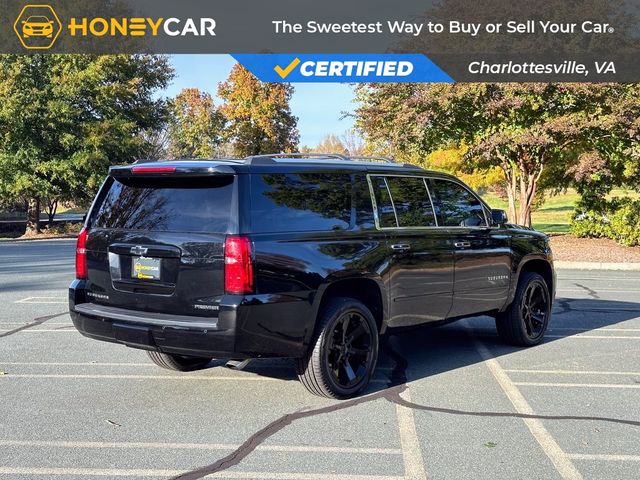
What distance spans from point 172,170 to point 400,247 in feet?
6.60

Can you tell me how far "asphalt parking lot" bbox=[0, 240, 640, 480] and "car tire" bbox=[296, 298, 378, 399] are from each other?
135 millimetres

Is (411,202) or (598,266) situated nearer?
(411,202)

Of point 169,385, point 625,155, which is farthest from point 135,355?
point 625,155

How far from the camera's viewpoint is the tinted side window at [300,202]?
17.0ft

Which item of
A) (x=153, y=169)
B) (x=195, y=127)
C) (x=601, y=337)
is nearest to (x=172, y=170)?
(x=153, y=169)

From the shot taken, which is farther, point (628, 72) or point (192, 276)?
point (628, 72)

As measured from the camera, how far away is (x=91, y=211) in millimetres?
5875

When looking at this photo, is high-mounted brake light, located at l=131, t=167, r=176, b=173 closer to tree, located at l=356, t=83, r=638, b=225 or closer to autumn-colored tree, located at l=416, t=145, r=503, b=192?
tree, located at l=356, t=83, r=638, b=225

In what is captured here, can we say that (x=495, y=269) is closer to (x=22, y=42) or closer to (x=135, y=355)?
(x=135, y=355)

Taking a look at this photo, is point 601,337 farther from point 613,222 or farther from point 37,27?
point 37,27

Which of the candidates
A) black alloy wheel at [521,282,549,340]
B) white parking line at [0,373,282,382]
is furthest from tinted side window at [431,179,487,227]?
white parking line at [0,373,282,382]

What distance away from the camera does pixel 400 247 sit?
19.9ft

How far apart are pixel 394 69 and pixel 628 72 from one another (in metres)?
6.67

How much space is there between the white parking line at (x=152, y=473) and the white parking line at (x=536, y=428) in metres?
0.98
